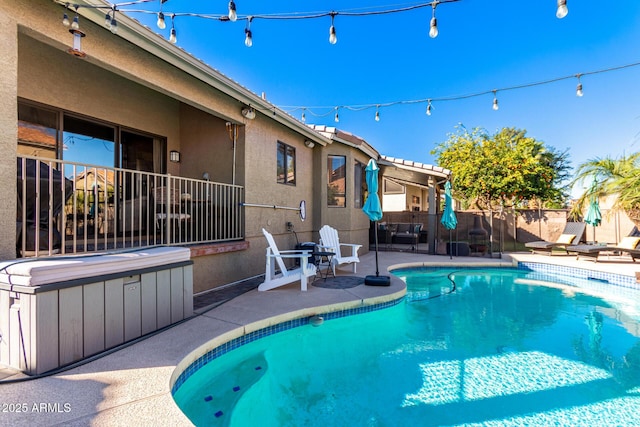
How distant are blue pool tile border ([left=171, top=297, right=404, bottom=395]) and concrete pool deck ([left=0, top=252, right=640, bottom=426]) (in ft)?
0.28

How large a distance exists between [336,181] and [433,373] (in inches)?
282

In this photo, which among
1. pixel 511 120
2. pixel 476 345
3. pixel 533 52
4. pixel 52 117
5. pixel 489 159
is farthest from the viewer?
pixel 511 120

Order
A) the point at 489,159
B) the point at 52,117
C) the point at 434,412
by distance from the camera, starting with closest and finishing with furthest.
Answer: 1. the point at 434,412
2. the point at 52,117
3. the point at 489,159

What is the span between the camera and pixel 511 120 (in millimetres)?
23000

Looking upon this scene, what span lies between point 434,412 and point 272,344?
2.17m

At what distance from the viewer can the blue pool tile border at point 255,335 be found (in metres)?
3.18

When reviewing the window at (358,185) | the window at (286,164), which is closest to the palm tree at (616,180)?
the window at (358,185)

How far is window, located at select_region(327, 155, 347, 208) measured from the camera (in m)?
10.1

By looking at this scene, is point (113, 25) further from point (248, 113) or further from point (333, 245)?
point (333, 245)

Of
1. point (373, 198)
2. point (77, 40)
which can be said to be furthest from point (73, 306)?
point (373, 198)

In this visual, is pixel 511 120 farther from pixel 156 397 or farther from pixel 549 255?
pixel 156 397

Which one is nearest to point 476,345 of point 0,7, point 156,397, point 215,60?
point 156,397

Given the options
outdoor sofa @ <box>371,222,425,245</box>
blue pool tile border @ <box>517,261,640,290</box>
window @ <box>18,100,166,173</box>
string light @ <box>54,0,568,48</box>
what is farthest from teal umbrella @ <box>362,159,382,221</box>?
outdoor sofa @ <box>371,222,425,245</box>

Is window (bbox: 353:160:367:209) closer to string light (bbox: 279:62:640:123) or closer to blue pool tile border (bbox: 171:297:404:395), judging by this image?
string light (bbox: 279:62:640:123)
